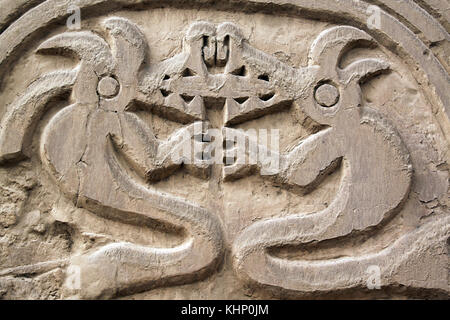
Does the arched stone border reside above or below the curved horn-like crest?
above

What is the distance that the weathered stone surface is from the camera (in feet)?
7.49

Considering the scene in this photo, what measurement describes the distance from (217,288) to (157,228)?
0.98 feet

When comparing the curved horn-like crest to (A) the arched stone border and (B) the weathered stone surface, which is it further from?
(A) the arched stone border

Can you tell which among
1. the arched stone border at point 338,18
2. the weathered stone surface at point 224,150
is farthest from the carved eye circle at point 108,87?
the arched stone border at point 338,18

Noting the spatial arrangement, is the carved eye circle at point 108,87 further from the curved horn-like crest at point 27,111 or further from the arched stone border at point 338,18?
the arched stone border at point 338,18

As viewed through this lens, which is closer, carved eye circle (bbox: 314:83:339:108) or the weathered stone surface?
the weathered stone surface

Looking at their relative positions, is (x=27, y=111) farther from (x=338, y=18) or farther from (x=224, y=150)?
(x=338, y=18)

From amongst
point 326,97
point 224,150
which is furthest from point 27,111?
point 326,97

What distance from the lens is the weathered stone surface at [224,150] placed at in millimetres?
2283

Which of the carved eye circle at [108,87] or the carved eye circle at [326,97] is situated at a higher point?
the carved eye circle at [108,87]

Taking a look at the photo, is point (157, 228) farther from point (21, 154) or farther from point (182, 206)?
point (21, 154)

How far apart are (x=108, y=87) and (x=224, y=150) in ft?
1.60

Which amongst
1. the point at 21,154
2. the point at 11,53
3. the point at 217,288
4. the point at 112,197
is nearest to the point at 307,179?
the point at 217,288

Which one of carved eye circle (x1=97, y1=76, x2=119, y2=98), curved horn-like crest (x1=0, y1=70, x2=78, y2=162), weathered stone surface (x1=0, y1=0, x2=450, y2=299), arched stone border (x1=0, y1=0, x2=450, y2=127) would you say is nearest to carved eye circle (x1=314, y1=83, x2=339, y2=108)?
weathered stone surface (x1=0, y1=0, x2=450, y2=299)
